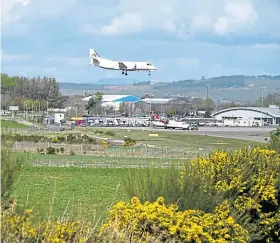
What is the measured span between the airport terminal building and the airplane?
42.1 meters

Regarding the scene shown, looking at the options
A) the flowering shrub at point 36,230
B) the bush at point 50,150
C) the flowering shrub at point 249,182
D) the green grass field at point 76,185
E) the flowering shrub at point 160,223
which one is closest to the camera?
the flowering shrub at point 36,230

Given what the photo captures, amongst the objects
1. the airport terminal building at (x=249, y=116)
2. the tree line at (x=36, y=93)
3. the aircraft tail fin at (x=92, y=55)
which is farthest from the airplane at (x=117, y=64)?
the airport terminal building at (x=249, y=116)

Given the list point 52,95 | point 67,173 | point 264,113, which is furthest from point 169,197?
Result: point 264,113

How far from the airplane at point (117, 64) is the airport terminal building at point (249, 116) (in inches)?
1659

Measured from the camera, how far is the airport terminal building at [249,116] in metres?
Answer: 151

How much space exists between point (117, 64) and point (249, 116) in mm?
68260

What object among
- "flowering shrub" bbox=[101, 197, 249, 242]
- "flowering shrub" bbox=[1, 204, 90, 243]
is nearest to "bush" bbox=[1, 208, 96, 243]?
"flowering shrub" bbox=[1, 204, 90, 243]

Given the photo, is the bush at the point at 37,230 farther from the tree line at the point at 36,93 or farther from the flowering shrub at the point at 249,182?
the tree line at the point at 36,93

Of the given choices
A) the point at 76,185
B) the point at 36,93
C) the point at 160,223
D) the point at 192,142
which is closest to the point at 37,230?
the point at 160,223

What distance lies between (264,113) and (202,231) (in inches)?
6067

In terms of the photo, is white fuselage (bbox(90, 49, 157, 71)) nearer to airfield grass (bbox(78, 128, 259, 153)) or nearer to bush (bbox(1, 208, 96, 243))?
airfield grass (bbox(78, 128, 259, 153))

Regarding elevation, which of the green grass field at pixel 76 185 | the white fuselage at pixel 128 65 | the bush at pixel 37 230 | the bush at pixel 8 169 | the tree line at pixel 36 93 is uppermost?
the white fuselage at pixel 128 65

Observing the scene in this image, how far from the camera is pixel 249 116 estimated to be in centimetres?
16712

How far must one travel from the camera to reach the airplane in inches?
4136
